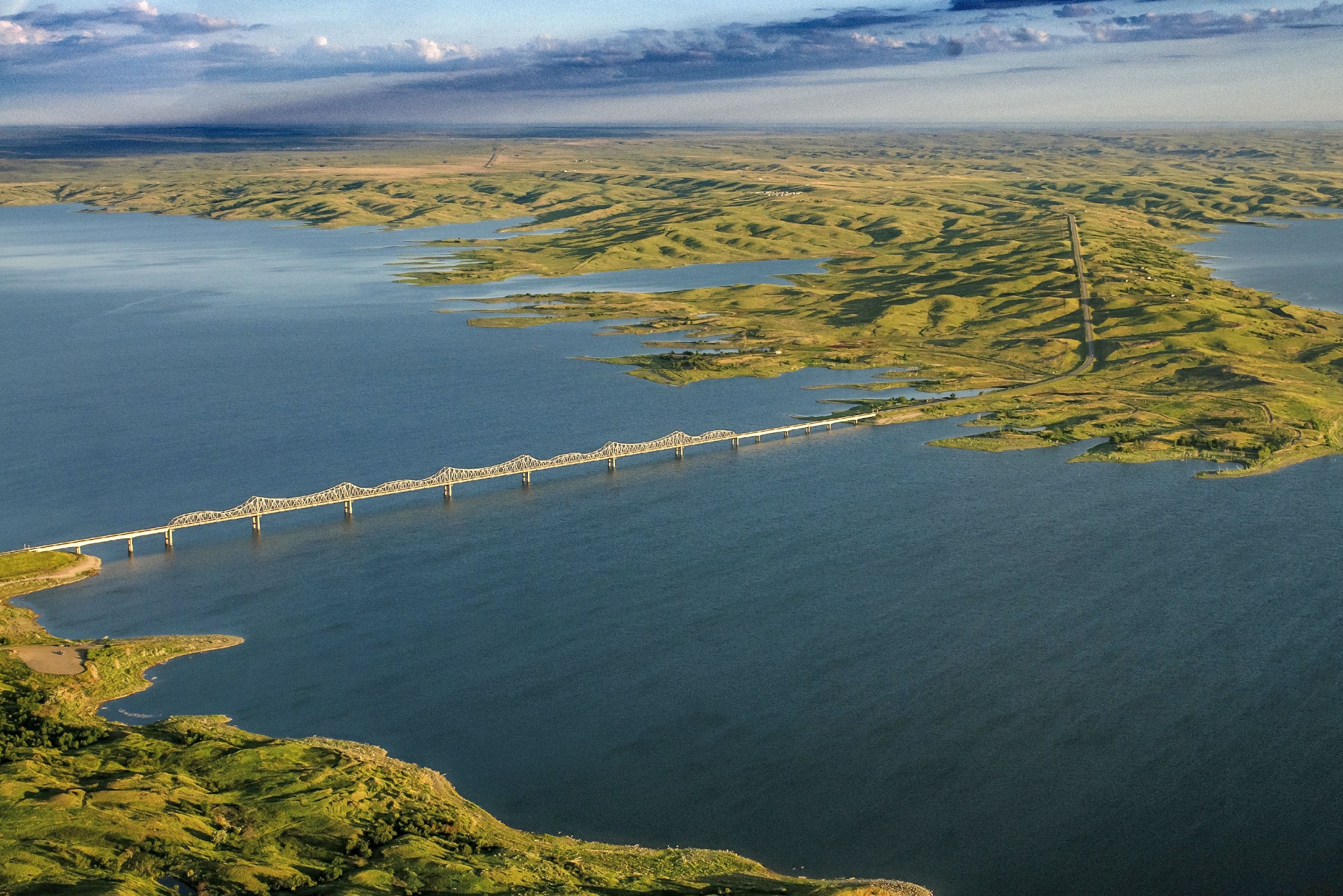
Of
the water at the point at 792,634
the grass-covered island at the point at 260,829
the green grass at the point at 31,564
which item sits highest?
the green grass at the point at 31,564

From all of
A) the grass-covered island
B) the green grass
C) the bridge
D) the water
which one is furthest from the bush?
the bridge

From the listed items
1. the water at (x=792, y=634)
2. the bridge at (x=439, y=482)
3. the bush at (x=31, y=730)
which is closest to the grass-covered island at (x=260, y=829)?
the bush at (x=31, y=730)

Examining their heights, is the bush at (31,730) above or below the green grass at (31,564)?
below

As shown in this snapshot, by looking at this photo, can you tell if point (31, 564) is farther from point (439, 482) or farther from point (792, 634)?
point (792, 634)

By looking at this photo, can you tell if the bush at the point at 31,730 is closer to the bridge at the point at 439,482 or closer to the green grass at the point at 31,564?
the green grass at the point at 31,564

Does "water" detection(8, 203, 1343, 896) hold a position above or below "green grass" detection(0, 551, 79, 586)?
below

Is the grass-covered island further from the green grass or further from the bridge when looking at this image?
the bridge

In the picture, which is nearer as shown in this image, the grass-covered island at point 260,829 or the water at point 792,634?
the grass-covered island at point 260,829

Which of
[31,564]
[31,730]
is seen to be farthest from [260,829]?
[31,564]
